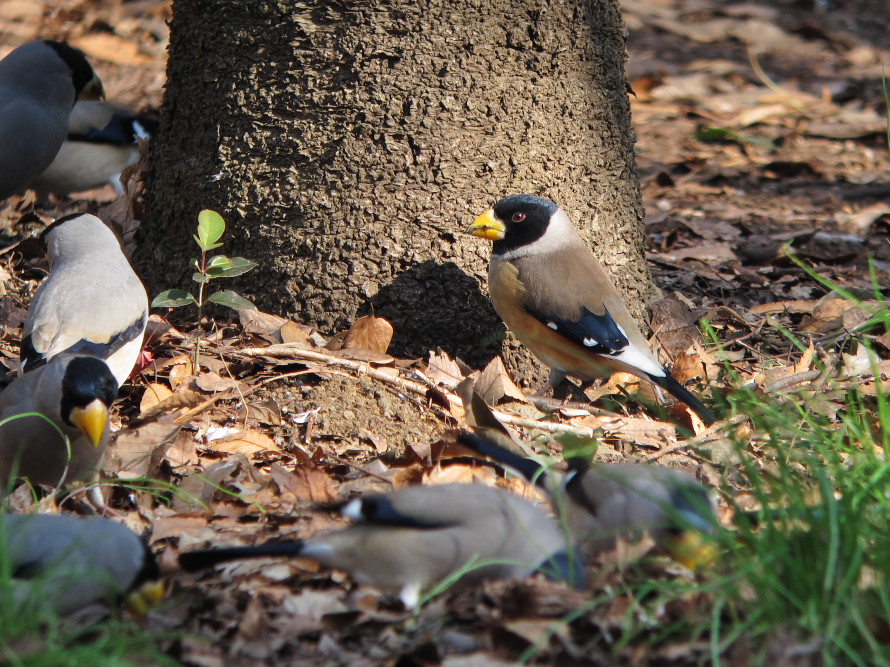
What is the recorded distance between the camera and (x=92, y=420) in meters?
3.77

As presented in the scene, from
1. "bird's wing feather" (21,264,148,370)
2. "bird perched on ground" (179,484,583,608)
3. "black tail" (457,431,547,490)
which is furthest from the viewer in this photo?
"bird's wing feather" (21,264,148,370)

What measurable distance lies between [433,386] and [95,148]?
198 inches

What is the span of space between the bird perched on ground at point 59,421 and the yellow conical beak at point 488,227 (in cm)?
190

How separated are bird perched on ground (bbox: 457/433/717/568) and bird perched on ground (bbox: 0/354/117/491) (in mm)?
1373

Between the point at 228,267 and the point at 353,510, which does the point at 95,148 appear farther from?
the point at 353,510

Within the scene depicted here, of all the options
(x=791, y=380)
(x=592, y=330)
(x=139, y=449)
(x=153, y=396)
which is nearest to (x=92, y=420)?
(x=139, y=449)

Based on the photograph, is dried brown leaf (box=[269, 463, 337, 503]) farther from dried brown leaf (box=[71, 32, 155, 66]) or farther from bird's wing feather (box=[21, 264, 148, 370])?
dried brown leaf (box=[71, 32, 155, 66])

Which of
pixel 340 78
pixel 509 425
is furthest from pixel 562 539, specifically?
pixel 340 78

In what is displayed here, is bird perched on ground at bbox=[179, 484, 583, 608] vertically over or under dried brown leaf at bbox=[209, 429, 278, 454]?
over

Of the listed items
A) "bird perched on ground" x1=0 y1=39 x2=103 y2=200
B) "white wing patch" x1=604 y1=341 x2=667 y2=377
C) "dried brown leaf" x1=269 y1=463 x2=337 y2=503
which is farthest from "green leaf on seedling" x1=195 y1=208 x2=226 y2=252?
"bird perched on ground" x1=0 y1=39 x2=103 y2=200

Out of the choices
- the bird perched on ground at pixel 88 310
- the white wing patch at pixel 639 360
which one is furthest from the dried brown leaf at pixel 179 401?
the white wing patch at pixel 639 360

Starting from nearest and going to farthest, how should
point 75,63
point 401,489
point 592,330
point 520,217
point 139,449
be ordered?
1. point 401,489
2. point 139,449
3. point 520,217
4. point 592,330
5. point 75,63

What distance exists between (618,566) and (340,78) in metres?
2.83

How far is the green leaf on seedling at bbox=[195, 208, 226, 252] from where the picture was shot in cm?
472
